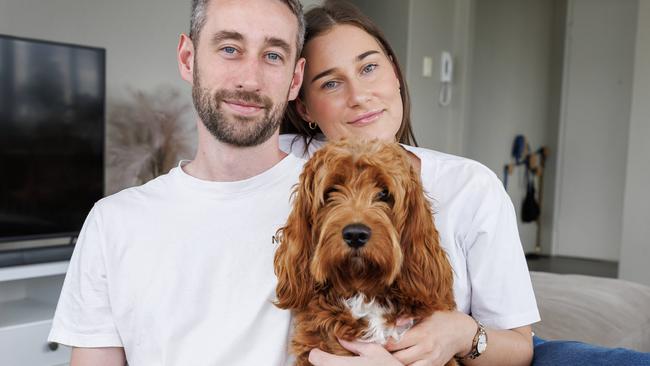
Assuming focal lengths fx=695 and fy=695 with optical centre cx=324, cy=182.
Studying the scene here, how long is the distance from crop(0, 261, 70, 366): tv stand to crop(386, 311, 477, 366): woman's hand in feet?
8.64

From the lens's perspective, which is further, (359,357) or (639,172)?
(639,172)

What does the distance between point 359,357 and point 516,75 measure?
27.8 ft

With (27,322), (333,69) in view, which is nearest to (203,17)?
(333,69)

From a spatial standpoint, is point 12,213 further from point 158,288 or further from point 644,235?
point 644,235

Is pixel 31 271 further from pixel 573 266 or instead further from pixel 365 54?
pixel 573 266

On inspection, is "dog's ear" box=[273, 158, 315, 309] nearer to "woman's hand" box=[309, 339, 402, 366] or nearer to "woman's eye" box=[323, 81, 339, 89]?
"woman's hand" box=[309, 339, 402, 366]

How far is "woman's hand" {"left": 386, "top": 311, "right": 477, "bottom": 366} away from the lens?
1.59 m

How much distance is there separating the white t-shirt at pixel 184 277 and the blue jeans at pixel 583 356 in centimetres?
72

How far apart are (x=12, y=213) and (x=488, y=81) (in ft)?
22.9

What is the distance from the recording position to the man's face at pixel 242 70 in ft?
6.00

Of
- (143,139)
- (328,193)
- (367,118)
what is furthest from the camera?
(143,139)

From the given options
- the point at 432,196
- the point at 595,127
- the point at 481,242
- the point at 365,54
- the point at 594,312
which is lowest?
the point at 594,312

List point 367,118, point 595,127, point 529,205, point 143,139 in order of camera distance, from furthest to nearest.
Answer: point 529,205 < point 595,127 < point 143,139 < point 367,118

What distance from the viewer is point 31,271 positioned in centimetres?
381
